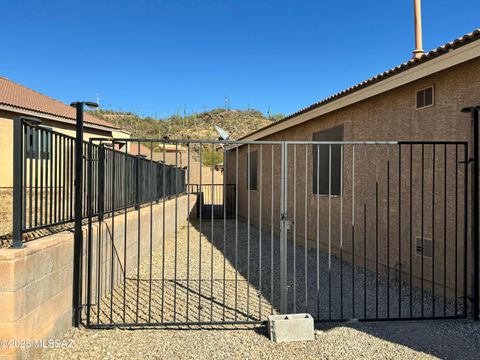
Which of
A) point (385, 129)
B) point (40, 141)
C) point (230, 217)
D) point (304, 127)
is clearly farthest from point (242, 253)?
point (230, 217)

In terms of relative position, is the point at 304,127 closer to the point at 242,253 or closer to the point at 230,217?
the point at 242,253

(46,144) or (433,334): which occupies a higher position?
(46,144)

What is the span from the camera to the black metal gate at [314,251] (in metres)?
4.30

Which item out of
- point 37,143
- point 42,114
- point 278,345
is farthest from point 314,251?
point 42,114

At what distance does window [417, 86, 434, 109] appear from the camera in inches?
207

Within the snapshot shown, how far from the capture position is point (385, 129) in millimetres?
6238

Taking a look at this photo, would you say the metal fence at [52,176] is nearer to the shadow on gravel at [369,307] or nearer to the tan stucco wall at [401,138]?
the shadow on gravel at [369,307]

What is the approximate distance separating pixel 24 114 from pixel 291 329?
12.4 m

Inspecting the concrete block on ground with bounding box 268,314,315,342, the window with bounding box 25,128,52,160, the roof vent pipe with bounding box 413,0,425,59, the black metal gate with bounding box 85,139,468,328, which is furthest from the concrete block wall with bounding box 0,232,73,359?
the roof vent pipe with bounding box 413,0,425,59

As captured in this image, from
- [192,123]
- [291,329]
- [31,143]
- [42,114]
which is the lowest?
[291,329]

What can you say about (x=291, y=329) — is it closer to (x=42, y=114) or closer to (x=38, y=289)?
(x=38, y=289)

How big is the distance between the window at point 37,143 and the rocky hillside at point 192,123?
4445 cm

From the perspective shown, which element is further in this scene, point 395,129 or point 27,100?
point 27,100

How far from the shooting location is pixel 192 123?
176 ft
